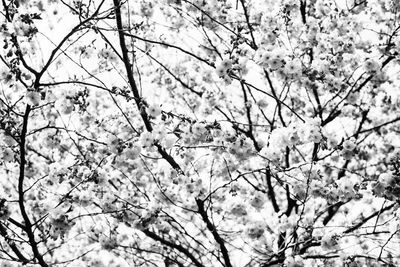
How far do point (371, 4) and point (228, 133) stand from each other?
3714 millimetres

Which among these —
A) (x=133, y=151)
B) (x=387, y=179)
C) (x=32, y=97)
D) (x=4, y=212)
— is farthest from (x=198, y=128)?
(x=4, y=212)

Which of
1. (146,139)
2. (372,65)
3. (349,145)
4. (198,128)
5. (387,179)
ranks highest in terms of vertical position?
(372,65)

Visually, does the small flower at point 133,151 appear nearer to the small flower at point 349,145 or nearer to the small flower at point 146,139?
the small flower at point 146,139

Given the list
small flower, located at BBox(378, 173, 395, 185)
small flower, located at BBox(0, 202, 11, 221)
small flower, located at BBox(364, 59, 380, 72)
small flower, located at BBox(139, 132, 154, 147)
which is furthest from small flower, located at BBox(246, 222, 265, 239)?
small flower, located at BBox(0, 202, 11, 221)

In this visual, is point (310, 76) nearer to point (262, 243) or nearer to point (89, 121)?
point (262, 243)

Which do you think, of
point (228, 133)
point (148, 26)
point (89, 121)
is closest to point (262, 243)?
point (228, 133)

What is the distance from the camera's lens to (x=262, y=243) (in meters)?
5.23

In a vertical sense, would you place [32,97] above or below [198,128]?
below

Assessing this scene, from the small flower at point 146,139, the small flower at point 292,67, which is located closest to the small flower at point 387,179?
the small flower at point 292,67

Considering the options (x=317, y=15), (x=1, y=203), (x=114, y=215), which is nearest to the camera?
(x=1, y=203)

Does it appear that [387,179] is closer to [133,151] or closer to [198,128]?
[198,128]

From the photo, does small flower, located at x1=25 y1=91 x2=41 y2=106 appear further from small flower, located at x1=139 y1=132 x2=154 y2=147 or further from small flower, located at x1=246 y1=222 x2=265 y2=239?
small flower, located at x1=246 y1=222 x2=265 y2=239

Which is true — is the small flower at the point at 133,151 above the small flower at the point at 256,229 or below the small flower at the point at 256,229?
below

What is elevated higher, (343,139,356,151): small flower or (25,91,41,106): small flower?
(343,139,356,151): small flower
